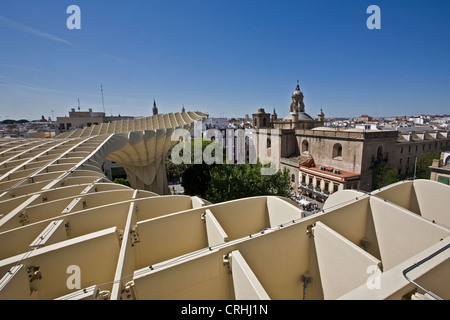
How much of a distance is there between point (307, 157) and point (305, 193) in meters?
6.88

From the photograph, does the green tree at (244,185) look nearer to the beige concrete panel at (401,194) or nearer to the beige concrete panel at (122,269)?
the beige concrete panel at (401,194)

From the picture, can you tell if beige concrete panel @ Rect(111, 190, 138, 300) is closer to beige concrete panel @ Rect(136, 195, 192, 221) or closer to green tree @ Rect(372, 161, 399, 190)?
beige concrete panel @ Rect(136, 195, 192, 221)

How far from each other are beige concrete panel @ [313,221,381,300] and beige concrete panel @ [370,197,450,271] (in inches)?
98.3

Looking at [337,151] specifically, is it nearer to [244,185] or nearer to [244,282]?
[244,185]

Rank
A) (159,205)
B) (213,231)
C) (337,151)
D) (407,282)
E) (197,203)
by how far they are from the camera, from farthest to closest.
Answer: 1. (337,151)
2. (197,203)
3. (159,205)
4. (213,231)
5. (407,282)

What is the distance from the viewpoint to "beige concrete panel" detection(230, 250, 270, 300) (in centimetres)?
367

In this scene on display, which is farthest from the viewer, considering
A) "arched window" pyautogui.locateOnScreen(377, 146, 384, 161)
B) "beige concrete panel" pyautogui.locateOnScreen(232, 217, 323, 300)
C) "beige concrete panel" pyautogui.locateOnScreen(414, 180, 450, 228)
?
"arched window" pyautogui.locateOnScreen(377, 146, 384, 161)

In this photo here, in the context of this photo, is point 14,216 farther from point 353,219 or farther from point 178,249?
point 353,219

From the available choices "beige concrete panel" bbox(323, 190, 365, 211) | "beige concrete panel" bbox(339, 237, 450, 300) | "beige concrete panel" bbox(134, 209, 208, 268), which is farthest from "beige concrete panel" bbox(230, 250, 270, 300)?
"beige concrete panel" bbox(323, 190, 365, 211)

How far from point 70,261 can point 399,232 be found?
883 centimetres

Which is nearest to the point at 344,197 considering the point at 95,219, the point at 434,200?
the point at 434,200

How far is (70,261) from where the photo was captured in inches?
184
